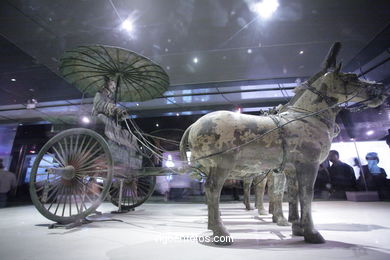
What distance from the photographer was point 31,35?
5.02 meters

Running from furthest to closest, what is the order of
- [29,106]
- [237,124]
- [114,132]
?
[29,106] → [114,132] → [237,124]

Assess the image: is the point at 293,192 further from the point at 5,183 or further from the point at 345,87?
the point at 5,183

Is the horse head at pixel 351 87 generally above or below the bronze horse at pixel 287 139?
above

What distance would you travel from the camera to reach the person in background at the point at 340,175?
7.37 m

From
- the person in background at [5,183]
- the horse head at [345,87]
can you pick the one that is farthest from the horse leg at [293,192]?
the person in background at [5,183]

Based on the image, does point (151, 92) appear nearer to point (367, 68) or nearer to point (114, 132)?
point (114, 132)

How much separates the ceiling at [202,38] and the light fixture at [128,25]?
0.08 meters

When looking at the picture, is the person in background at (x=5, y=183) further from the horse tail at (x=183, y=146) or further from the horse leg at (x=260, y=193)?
the horse leg at (x=260, y=193)

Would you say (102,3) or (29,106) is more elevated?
(102,3)

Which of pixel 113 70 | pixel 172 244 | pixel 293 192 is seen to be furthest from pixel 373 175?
pixel 113 70

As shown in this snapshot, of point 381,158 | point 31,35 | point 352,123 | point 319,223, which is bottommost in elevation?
point 319,223

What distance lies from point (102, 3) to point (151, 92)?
6.91 feet

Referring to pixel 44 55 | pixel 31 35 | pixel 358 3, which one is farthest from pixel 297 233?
pixel 44 55

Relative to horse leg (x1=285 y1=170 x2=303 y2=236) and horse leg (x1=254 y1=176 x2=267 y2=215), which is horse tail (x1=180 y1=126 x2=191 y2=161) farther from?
horse leg (x1=254 y1=176 x2=267 y2=215)
